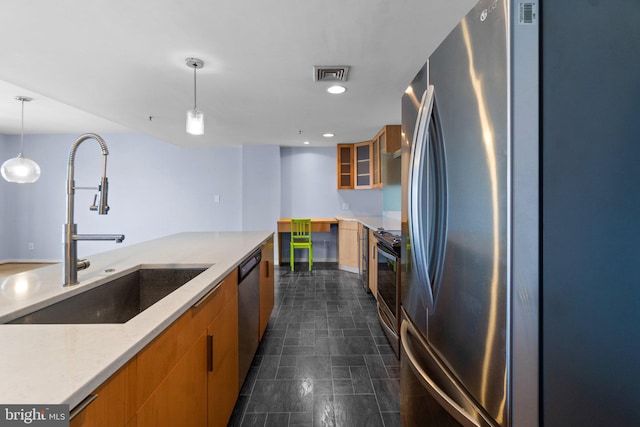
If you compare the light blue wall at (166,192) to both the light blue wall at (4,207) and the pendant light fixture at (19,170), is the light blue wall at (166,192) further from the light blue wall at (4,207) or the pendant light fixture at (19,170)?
the pendant light fixture at (19,170)

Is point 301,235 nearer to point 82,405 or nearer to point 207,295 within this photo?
point 207,295

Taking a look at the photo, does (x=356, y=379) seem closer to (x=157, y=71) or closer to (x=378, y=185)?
(x=157, y=71)

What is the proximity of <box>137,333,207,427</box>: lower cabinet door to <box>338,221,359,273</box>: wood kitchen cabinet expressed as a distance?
148 inches

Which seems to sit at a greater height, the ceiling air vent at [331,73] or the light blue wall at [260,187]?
the ceiling air vent at [331,73]

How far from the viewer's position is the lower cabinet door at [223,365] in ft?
3.86

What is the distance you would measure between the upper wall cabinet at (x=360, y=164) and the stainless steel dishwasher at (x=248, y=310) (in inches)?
113

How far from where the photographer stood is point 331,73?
7.61 feet

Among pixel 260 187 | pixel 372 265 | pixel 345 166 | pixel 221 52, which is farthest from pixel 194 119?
pixel 345 166

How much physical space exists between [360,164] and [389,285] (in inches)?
121

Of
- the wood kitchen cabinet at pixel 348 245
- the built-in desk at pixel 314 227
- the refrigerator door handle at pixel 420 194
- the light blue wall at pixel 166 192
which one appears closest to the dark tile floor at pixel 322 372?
the refrigerator door handle at pixel 420 194

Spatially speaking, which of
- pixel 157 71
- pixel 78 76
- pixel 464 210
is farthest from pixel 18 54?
pixel 464 210

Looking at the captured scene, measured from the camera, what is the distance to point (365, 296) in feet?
11.8

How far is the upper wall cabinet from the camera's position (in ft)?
14.6

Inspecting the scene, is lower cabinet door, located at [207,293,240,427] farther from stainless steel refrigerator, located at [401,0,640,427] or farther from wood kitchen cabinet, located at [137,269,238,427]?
stainless steel refrigerator, located at [401,0,640,427]
